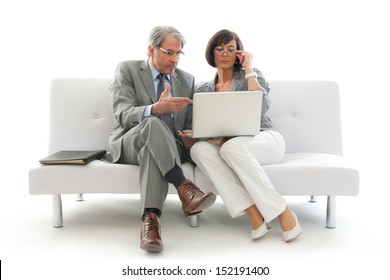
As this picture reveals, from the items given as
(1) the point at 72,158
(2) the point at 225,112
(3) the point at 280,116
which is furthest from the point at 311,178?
(1) the point at 72,158

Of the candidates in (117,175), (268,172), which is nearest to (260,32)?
(268,172)

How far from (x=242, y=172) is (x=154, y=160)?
49cm

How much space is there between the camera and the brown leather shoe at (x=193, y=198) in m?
2.43

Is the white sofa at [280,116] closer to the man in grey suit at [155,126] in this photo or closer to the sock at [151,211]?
the man in grey suit at [155,126]

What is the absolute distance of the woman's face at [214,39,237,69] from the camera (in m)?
2.95

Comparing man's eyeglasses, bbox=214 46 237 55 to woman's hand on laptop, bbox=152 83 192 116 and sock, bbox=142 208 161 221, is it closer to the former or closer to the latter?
woman's hand on laptop, bbox=152 83 192 116

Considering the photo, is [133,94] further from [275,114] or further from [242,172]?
[275,114]

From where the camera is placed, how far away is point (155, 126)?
2539 millimetres

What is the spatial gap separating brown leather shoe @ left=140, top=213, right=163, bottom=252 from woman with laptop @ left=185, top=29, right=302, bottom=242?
0.43 meters

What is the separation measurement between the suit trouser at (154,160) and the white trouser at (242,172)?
22 cm

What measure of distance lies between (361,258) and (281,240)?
1.41 feet

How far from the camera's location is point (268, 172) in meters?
2.69

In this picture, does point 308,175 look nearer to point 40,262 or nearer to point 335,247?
point 335,247

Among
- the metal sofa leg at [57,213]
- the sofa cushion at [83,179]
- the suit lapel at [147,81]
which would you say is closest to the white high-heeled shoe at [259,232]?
the sofa cushion at [83,179]
